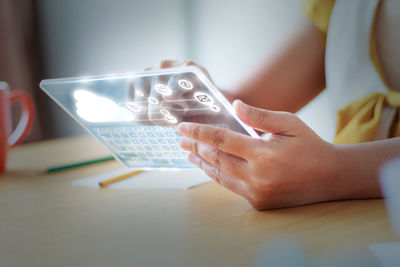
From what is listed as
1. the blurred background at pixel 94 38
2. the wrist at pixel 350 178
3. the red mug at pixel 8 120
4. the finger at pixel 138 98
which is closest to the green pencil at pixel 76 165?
the red mug at pixel 8 120

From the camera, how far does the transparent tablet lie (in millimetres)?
427

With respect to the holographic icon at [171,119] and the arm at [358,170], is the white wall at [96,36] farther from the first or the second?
the arm at [358,170]

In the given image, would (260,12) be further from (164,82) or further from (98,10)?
(164,82)

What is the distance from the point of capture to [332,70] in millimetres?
782

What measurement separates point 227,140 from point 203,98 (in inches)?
2.4

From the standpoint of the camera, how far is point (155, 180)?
592 millimetres

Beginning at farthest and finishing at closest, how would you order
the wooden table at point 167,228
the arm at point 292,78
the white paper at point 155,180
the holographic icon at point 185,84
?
1. the arm at point 292,78
2. the white paper at point 155,180
3. the holographic icon at point 185,84
4. the wooden table at point 167,228

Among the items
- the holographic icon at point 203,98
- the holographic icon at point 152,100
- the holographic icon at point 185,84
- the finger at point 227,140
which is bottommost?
the finger at point 227,140

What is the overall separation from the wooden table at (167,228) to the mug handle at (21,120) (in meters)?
0.26

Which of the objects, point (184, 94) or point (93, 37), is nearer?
point (184, 94)

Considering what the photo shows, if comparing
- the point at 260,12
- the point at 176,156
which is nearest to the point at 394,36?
the point at 176,156

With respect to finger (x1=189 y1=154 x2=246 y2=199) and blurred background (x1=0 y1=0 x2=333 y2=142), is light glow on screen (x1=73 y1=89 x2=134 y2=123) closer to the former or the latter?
finger (x1=189 y1=154 x2=246 y2=199)

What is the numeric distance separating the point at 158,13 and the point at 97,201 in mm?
1673

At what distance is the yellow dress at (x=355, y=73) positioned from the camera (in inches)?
24.4
